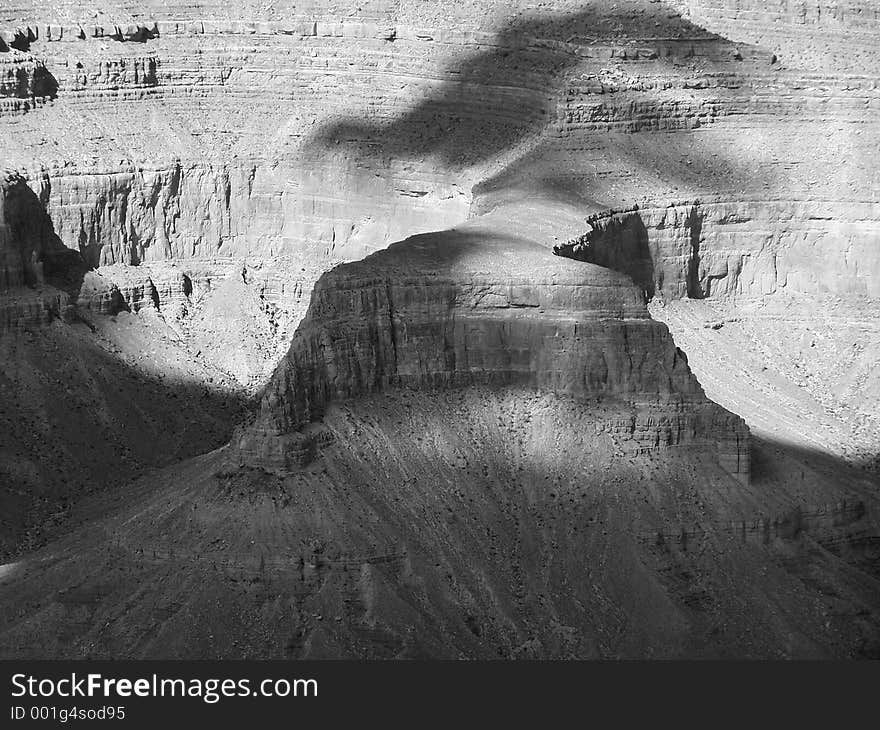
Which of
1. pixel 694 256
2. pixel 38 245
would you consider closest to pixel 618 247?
pixel 694 256

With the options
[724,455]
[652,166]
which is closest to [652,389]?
[724,455]

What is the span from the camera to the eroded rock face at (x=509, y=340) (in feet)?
297

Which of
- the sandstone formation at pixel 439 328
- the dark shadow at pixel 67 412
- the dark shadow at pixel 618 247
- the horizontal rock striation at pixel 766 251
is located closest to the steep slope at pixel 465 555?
the sandstone formation at pixel 439 328

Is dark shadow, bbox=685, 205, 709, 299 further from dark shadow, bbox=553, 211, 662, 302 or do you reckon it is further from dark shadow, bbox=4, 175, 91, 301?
dark shadow, bbox=4, 175, 91, 301

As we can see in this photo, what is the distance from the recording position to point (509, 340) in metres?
91.9

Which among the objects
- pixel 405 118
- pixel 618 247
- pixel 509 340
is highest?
pixel 405 118

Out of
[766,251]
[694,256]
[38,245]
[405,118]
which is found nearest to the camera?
[694,256]

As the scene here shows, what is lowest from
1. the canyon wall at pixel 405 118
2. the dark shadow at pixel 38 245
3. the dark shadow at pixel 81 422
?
the dark shadow at pixel 81 422

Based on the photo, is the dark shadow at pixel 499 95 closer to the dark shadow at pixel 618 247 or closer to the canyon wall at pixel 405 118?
the canyon wall at pixel 405 118

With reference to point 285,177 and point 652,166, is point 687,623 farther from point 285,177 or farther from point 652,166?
point 285,177

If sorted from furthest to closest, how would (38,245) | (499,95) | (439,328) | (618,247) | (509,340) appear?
(499,95) < (38,245) < (618,247) < (509,340) < (439,328)

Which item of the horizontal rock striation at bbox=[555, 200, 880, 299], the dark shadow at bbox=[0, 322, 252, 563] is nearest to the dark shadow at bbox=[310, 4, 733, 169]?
the horizontal rock striation at bbox=[555, 200, 880, 299]

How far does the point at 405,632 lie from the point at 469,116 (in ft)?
134

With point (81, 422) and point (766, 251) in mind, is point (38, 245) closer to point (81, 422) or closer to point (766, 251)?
point (81, 422)
